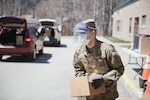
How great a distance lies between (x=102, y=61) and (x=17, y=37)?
11770 mm

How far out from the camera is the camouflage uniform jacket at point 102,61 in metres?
3.68

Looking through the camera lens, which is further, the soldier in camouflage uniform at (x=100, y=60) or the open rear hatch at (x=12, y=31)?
the open rear hatch at (x=12, y=31)

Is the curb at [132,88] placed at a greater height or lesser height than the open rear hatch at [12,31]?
lesser

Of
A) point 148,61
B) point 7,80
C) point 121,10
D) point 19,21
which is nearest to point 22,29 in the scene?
point 19,21

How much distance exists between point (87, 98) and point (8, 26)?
12293 mm

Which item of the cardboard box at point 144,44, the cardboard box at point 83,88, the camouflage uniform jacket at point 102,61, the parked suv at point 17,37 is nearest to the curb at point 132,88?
the cardboard box at point 144,44

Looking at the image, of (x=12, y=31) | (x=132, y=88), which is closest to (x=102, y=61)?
(x=132, y=88)

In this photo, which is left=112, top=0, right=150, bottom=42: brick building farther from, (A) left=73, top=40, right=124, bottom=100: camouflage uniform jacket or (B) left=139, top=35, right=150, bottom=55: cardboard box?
(A) left=73, top=40, right=124, bottom=100: camouflage uniform jacket

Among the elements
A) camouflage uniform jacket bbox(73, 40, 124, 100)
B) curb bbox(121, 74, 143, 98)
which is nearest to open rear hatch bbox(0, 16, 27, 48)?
curb bbox(121, 74, 143, 98)

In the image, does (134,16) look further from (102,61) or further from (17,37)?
(102,61)

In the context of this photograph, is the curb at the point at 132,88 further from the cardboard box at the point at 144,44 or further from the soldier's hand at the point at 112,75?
the soldier's hand at the point at 112,75

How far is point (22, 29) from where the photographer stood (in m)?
15.3

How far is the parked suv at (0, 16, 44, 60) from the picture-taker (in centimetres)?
1452

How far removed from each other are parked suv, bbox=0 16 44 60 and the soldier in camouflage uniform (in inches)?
431
